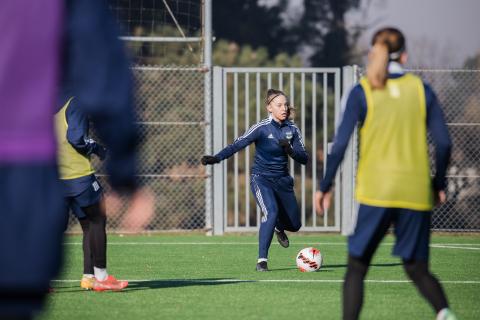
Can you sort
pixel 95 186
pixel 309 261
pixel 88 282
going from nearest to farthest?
pixel 95 186 < pixel 88 282 < pixel 309 261

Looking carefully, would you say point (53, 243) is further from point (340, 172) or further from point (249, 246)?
point (340, 172)

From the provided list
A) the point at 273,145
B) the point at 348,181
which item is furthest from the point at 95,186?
the point at 348,181

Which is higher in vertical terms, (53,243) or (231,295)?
(53,243)

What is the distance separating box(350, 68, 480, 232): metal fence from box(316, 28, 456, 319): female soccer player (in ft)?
36.1

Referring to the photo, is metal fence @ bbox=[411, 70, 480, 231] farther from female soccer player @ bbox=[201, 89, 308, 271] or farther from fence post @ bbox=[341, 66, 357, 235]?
female soccer player @ bbox=[201, 89, 308, 271]

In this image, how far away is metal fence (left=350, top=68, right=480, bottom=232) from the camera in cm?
1683

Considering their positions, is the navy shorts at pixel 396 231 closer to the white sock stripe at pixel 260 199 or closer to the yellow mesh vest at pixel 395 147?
the yellow mesh vest at pixel 395 147

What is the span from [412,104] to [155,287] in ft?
13.3

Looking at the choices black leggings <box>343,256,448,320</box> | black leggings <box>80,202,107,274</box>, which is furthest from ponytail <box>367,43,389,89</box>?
black leggings <box>80,202,107,274</box>

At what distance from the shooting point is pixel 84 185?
331 inches

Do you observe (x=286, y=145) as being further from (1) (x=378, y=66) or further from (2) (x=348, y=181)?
(2) (x=348, y=181)

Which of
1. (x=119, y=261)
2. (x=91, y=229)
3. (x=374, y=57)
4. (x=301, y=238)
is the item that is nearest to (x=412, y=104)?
(x=374, y=57)

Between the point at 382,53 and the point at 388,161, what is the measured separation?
0.60m

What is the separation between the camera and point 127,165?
2863mm
